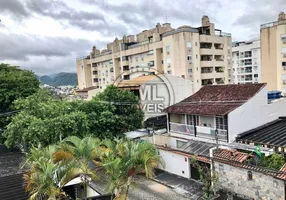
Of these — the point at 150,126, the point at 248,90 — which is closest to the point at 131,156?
the point at 248,90

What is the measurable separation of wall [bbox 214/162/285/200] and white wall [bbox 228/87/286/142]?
318 centimetres

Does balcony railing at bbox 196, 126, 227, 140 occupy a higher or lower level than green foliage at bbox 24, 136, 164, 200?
lower

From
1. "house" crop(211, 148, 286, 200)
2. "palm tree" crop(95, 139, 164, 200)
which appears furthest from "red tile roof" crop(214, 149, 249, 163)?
"palm tree" crop(95, 139, 164, 200)

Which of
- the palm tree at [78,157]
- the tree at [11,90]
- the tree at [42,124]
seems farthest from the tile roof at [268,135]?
the tree at [11,90]

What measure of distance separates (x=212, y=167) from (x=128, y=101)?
932cm

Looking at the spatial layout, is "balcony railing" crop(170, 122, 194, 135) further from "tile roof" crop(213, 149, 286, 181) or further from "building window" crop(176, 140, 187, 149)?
"tile roof" crop(213, 149, 286, 181)

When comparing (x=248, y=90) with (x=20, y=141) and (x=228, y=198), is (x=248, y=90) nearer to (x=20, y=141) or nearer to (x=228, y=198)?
(x=228, y=198)

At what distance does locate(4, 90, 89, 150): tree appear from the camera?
594 inches

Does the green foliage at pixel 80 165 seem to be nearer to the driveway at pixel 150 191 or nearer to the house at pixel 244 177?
the driveway at pixel 150 191

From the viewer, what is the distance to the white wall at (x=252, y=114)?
1631 centimetres

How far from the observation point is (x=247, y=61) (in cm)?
6569

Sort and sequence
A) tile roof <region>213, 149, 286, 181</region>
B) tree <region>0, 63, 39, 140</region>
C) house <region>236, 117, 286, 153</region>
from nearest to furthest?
tile roof <region>213, 149, 286, 181</region> → house <region>236, 117, 286, 153</region> → tree <region>0, 63, 39, 140</region>

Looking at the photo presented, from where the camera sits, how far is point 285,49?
36375mm

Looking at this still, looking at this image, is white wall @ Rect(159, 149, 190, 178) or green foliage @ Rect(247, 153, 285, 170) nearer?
green foliage @ Rect(247, 153, 285, 170)
